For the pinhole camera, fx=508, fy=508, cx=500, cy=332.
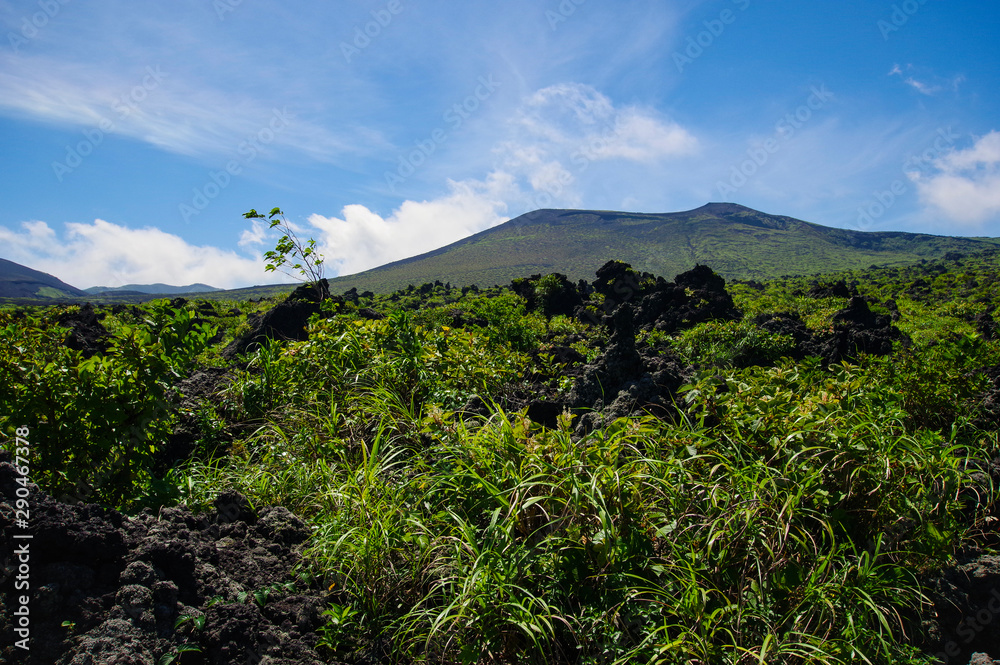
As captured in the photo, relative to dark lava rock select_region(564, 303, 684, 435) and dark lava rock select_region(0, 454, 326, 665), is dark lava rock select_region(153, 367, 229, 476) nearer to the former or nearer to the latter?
dark lava rock select_region(0, 454, 326, 665)

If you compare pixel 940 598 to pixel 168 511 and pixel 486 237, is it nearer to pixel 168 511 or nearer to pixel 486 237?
pixel 168 511

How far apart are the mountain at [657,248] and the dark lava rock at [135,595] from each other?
3076 inches

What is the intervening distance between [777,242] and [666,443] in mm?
147060

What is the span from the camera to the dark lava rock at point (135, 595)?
1999 mm

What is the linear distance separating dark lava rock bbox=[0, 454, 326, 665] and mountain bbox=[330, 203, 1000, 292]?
256 feet

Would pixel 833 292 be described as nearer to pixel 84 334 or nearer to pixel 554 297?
pixel 554 297

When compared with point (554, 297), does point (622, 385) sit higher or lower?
lower

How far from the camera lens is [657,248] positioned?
124 m

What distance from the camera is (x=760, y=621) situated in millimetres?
2383

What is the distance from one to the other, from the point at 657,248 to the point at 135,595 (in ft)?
426

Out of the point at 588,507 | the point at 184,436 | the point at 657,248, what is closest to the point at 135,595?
the point at 588,507

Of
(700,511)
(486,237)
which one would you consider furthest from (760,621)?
(486,237)

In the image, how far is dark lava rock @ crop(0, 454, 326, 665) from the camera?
2.00 metres

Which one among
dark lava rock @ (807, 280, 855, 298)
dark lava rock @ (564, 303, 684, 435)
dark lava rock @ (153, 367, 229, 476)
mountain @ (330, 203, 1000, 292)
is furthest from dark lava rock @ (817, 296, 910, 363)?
mountain @ (330, 203, 1000, 292)
